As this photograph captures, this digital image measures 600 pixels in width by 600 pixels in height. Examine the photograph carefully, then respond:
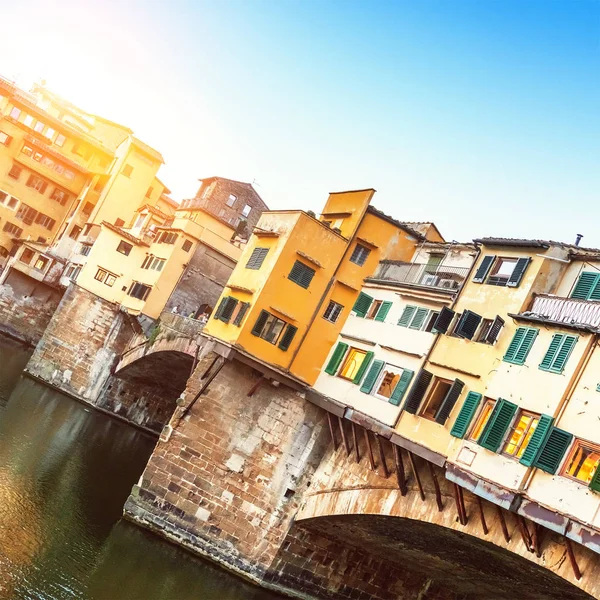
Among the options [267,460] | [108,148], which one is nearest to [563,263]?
[267,460]

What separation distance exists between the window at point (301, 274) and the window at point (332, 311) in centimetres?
137

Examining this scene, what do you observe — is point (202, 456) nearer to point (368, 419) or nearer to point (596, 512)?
point (368, 419)

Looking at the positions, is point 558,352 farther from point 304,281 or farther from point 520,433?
point 304,281

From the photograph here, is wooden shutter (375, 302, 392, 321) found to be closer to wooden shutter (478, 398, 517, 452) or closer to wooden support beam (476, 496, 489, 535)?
wooden shutter (478, 398, 517, 452)

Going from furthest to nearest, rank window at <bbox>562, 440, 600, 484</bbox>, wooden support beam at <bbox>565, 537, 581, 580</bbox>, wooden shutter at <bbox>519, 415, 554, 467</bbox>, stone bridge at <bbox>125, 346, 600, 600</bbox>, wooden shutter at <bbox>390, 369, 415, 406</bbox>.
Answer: stone bridge at <bbox>125, 346, 600, 600</bbox>
wooden shutter at <bbox>390, 369, 415, 406</bbox>
wooden shutter at <bbox>519, 415, 554, 467</bbox>
window at <bbox>562, 440, 600, 484</bbox>
wooden support beam at <bbox>565, 537, 581, 580</bbox>

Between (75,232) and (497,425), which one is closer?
(497,425)

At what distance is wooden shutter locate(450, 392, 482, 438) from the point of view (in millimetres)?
21047

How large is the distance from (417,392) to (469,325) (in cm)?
287

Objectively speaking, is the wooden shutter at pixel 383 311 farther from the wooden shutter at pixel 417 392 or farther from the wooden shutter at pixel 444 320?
the wooden shutter at pixel 417 392

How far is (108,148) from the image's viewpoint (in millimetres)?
72812

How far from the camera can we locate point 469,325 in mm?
23047

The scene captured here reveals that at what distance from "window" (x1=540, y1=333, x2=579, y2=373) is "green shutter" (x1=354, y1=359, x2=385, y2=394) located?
25.4ft

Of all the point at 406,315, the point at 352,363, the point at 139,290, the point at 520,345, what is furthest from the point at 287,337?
the point at 139,290

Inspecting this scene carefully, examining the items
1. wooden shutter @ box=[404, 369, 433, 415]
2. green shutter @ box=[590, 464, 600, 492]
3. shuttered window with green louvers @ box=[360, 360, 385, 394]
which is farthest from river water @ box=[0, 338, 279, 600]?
green shutter @ box=[590, 464, 600, 492]
